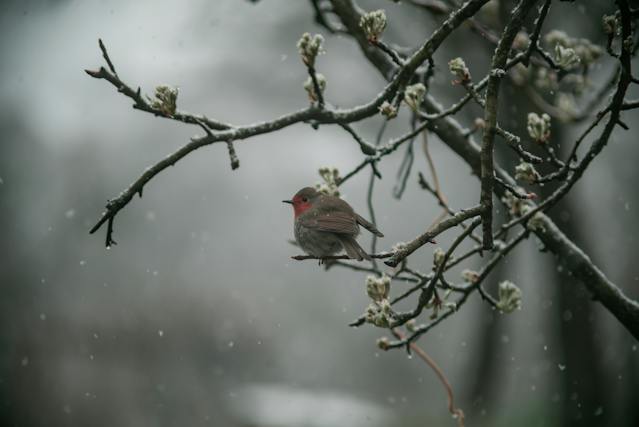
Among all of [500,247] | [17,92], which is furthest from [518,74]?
[17,92]

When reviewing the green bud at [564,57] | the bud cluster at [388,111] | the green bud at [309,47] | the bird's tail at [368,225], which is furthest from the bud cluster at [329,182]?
the green bud at [564,57]

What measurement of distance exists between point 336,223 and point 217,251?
46.7 ft

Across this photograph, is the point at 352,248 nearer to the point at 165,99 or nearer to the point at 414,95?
the point at 414,95

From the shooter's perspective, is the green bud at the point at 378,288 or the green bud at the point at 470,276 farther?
the green bud at the point at 470,276

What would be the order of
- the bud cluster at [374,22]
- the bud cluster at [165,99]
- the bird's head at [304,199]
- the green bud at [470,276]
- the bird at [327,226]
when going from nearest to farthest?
the bud cluster at [165,99] < the bud cluster at [374,22] < the bird at [327,226] < the green bud at [470,276] < the bird's head at [304,199]

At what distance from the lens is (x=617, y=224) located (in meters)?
12.4

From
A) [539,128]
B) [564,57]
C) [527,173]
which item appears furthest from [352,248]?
[564,57]

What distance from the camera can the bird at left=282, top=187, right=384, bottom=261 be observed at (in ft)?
9.09

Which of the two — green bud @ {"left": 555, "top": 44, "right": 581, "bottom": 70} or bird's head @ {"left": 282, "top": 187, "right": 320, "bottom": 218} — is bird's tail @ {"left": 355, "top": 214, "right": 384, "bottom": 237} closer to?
bird's head @ {"left": 282, "top": 187, "right": 320, "bottom": 218}

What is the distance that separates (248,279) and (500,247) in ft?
43.6

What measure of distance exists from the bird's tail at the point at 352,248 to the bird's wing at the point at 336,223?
0.04 m

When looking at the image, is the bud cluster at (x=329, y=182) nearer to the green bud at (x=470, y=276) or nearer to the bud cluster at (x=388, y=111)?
the bud cluster at (x=388, y=111)

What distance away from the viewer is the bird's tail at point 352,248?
8.26ft

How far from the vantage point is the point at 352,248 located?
8.83ft
